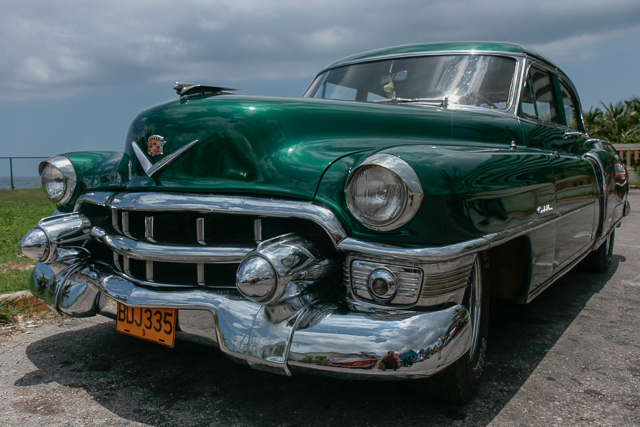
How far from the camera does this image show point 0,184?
13.8 meters

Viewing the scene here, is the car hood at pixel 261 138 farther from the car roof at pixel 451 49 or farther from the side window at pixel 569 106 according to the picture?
the side window at pixel 569 106

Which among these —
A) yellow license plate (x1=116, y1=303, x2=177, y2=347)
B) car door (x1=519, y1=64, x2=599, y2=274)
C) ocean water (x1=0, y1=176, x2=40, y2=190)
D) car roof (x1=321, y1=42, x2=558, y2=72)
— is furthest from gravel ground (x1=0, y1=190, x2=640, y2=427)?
ocean water (x1=0, y1=176, x2=40, y2=190)

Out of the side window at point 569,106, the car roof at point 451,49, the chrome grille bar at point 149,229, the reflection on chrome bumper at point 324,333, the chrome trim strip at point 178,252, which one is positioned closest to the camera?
the reflection on chrome bumper at point 324,333

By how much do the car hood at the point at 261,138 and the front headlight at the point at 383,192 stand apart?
18 cm

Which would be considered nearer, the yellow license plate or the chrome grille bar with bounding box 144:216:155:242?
the yellow license plate

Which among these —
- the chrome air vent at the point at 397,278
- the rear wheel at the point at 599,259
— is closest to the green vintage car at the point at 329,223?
the chrome air vent at the point at 397,278

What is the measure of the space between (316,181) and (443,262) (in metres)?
0.51

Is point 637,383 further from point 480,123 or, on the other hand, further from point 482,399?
point 480,123

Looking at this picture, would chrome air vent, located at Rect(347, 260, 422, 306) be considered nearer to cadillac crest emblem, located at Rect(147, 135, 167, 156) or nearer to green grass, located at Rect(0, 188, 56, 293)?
cadillac crest emblem, located at Rect(147, 135, 167, 156)

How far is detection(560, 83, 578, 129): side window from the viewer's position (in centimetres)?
Answer: 386

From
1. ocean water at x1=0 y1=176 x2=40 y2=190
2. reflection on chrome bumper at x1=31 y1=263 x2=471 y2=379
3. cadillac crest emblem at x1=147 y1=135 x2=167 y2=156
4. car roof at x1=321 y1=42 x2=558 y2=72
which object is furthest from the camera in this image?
ocean water at x1=0 y1=176 x2=40 y2=190

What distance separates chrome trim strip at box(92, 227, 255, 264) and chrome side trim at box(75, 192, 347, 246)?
136mm

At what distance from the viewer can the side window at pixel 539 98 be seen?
9.87 feet

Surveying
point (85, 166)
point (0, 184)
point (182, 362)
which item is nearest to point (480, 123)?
point (182, 362)
